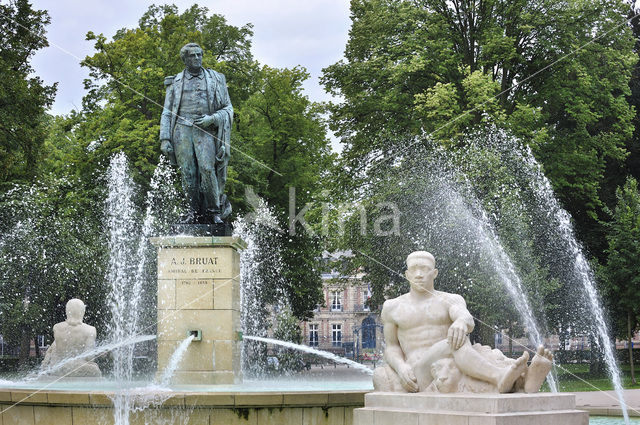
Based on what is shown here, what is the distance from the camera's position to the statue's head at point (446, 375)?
732 centimetres

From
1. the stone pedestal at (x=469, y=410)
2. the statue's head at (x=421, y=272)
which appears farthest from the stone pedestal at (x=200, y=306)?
the stone pedestal at (x=469, y=410)

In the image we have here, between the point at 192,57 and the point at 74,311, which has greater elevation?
the point at 192,57

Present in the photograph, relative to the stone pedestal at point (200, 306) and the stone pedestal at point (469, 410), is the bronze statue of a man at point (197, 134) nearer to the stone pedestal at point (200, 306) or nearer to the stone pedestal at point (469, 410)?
the stone pedestal at point (200, 306)

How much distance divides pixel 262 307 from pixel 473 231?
1034 centimetres

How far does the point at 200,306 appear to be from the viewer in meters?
12.8

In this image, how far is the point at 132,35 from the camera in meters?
31.9

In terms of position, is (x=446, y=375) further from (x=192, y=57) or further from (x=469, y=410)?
(x=192, y=57)

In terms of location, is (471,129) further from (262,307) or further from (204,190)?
(204,190)

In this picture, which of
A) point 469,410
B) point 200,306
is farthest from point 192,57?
point 469,410

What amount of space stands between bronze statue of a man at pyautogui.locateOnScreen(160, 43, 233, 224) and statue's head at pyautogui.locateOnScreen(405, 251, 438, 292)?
582cm

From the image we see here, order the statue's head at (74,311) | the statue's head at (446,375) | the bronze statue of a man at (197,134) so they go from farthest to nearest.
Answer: the statue's head at (74,311) → the bronze statue of a man at (197,134) → the statue's head at (446,375)

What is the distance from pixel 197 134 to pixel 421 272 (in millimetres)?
6255

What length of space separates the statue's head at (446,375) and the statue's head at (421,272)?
81 centimetres

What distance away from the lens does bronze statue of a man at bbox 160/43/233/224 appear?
44.0 feet
